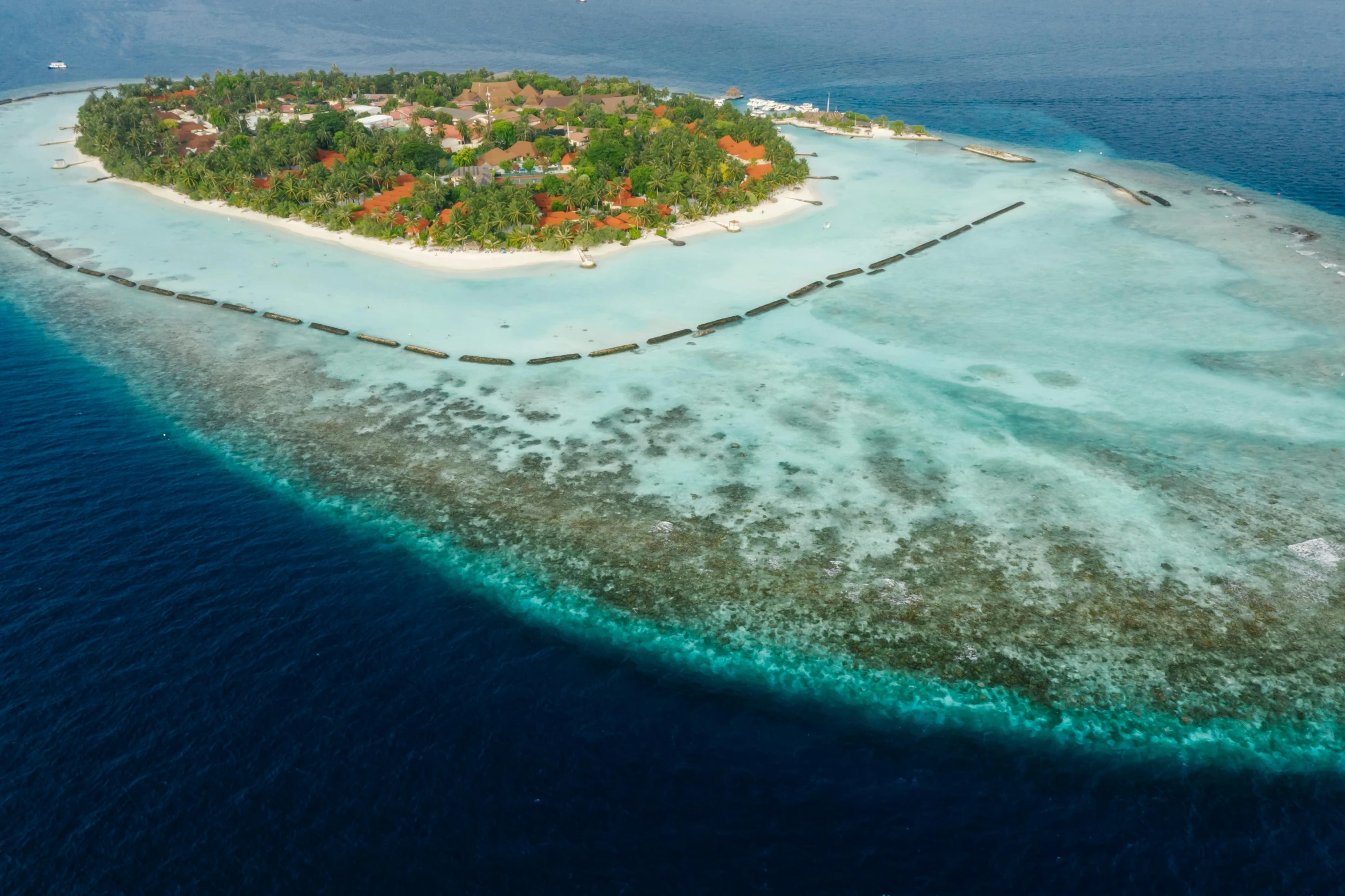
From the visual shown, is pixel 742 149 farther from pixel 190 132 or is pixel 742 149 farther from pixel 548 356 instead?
pixel 190 132

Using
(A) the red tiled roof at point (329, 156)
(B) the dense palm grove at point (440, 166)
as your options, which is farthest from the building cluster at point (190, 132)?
(A) the red tiled roof at point (329, 156)

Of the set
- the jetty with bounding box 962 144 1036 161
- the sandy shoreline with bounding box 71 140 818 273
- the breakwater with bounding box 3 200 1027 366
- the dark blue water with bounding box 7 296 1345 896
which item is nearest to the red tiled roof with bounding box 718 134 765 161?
the sandy shoreline with bounding box 71 140 818 273

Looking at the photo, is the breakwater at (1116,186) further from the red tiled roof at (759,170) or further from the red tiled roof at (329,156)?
the red tiled roof at (329,156)

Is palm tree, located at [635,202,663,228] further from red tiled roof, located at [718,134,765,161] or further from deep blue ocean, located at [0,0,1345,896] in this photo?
deep blue ocean, located at [0,0,1345,896]

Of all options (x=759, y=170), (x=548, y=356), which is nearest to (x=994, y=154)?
(x=759, y=170)

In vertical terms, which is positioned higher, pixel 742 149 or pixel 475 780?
pixel 742 149

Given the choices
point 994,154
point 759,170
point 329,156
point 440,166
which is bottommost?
point 440,166

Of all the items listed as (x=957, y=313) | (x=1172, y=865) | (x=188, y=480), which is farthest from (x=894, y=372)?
(x=188, y=480)

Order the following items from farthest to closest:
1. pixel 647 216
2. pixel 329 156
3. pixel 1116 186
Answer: pixel 329 156
pixel 1116 186
pixel 647 216
